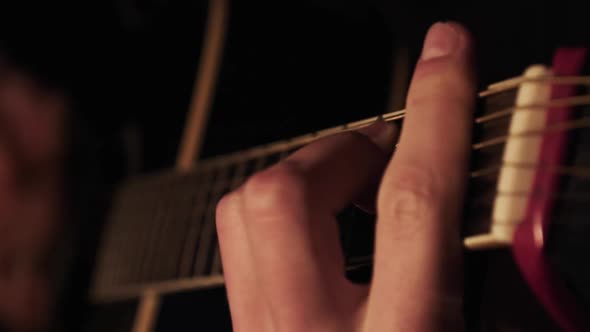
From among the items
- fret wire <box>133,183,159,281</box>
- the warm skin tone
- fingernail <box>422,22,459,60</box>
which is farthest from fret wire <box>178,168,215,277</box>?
fingernail <box>422,22,459,60</box>

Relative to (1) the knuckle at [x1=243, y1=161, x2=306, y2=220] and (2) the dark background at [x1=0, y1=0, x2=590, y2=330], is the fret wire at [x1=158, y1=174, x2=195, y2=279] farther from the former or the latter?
(1) the knuckle at [x1=243, y1=161, x2=306, y2=220]

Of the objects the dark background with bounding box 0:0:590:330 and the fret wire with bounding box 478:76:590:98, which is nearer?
the fret wire with bounding box 478:76:590:98

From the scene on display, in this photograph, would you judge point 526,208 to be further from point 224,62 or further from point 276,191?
point 224,62

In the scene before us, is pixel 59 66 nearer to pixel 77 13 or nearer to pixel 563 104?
pixel 77 13

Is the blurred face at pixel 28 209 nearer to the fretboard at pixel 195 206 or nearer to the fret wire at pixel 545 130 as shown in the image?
the fretboard at pixel 195 206

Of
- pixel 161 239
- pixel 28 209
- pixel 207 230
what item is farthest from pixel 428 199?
pixel 28 209
